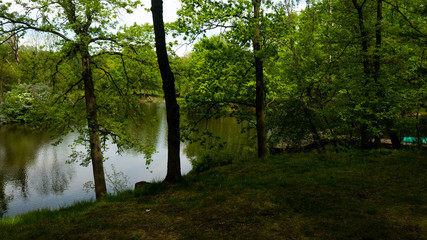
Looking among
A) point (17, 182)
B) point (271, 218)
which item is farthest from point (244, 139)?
point (271, 218)

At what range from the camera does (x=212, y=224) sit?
15.3 ft

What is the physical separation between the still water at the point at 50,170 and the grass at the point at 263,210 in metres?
4.40

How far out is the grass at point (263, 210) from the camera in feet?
14.0

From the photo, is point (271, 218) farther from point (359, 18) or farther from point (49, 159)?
point (49, 159)

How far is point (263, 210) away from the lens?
5.16 meters

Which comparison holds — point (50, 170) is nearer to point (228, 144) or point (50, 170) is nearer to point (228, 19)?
point (228, 144)

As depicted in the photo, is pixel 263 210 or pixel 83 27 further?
pixel 83 27

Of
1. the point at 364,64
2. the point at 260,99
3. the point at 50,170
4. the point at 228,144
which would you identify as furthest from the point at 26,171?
the point at 364,64

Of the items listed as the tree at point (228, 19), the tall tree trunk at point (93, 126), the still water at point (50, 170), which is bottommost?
the still water at point (50, 170)

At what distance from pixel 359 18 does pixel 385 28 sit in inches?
75.4

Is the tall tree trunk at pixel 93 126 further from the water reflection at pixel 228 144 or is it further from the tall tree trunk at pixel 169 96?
the water reflection at pixel 228 144

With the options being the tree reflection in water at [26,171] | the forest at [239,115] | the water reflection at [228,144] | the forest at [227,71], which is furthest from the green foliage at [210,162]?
the tree reflection in water at [26,171]

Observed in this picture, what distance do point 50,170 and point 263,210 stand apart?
21.0 meters

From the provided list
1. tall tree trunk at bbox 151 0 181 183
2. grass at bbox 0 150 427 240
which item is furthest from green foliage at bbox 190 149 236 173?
tall tree trunk at bbox 151 0 181 183
